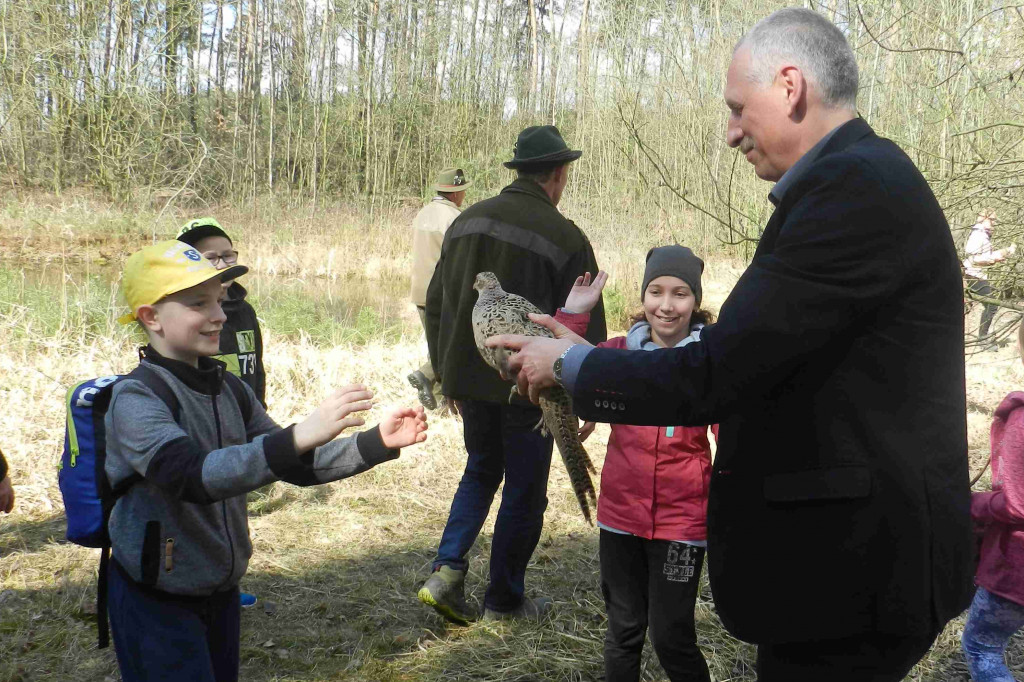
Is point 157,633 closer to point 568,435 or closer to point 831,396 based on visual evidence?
point 568,435

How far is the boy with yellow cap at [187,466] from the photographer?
80.0 inches

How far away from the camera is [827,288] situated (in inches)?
58.6

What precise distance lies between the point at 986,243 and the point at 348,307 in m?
7.62

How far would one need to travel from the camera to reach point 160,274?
227 cm

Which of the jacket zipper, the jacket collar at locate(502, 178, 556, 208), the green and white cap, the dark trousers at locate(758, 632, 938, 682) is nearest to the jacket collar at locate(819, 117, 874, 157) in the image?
the dark trousers at locate(758, 632, 938, 682)

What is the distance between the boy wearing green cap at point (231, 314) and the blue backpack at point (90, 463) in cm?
163

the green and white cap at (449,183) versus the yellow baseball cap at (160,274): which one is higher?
the green and white cap at (449,183)

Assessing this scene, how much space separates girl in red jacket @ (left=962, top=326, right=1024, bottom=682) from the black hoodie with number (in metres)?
3.10

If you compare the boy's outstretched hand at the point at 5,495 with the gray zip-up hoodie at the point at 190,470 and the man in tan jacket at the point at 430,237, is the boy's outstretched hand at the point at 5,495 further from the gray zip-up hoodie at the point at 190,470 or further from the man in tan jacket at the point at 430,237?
the man in tan jacket at the point at 430,237

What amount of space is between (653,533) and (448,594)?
1408mm

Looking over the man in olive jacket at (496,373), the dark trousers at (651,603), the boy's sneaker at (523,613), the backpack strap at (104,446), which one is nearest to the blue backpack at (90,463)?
the backpack strap at (104,446)

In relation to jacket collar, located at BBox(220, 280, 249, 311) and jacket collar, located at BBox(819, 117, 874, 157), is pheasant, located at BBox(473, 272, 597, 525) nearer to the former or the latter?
jacket collar, located at BBox(819, 117, 874, 157)

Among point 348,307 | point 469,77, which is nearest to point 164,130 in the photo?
point 469,77

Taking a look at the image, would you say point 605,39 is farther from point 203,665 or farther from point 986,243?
→ point 203,665
